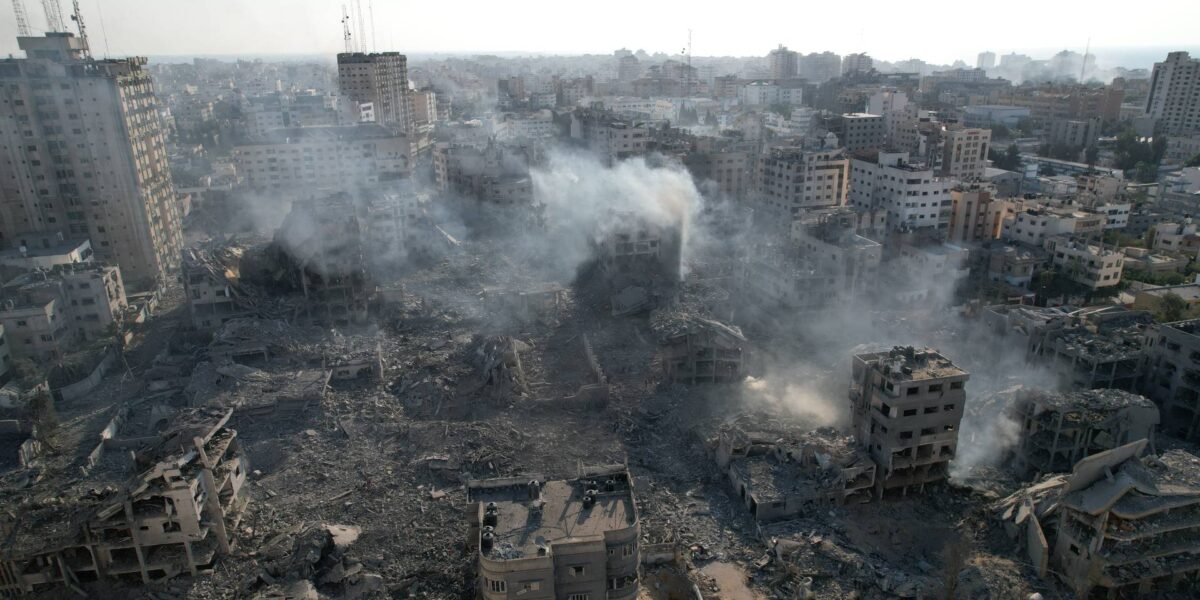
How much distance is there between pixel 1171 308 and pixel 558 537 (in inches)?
929

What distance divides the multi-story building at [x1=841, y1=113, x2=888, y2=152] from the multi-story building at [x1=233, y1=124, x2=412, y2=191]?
3182 cm

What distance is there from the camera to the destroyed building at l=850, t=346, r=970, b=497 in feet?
57.5

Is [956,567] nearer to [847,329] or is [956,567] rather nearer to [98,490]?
[847,329]

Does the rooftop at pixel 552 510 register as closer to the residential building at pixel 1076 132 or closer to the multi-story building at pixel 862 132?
the multi-story building at pixel 862 132

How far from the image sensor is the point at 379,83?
227 feet

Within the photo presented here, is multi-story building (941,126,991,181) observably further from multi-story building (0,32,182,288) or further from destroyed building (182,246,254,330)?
multi-story building (0,32,182,288)

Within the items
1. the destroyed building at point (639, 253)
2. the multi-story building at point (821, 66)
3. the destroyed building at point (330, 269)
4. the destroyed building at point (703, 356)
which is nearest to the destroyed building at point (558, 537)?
the destroyed building at point (703, 356)

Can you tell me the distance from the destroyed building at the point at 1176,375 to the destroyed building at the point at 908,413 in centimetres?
745

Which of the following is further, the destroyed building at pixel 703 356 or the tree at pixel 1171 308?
the tree at pixel 1171 308

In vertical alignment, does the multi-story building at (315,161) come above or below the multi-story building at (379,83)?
below

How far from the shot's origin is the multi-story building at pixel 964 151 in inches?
1841

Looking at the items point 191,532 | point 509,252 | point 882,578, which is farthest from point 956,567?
point 509,252

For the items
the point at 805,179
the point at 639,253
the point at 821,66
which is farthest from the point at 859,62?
the point at 639,253

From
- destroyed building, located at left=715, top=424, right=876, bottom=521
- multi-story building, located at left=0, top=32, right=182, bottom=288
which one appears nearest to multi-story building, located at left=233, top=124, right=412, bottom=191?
multi-story building, located at left=0, top=32, right=182, bottom=288
